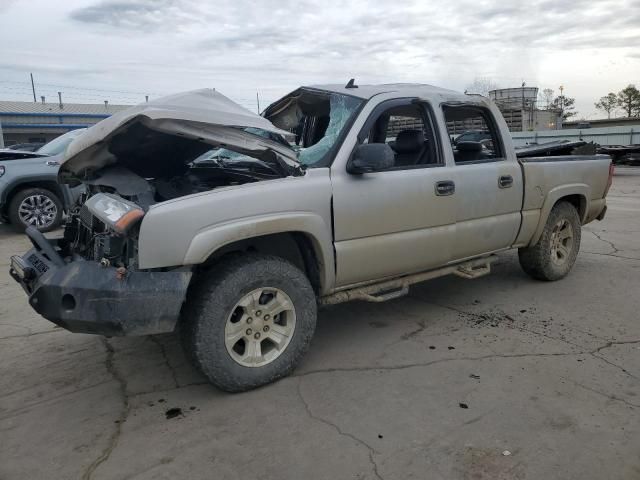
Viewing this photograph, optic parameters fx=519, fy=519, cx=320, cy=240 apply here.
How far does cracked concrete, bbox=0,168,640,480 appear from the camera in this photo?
8.45 ft

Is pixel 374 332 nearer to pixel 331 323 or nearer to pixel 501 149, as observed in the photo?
pixel 331 323

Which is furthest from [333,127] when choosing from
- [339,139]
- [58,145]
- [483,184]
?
[58,145]

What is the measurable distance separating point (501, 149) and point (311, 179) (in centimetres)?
224

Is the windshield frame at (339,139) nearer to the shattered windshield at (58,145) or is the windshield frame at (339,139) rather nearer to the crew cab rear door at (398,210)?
the crew cab rear door at (398,210)

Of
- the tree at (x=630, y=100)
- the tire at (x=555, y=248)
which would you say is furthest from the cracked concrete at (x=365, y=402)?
the tree at (x=630, y=100)

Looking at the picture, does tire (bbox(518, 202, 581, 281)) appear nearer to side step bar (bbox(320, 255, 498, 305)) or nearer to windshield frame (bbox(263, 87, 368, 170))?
side step bar (bbox(320, 255, 498, 305))

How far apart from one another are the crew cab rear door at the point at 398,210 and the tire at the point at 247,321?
0.44 metres

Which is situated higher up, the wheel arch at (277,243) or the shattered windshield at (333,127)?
the shattered windshield at (333,127)

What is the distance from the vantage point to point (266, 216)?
10.4 feet

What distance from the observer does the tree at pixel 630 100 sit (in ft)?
207

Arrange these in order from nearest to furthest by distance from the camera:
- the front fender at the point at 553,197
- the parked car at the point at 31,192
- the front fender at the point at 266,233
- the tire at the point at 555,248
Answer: the front fender at the point at 266,233, the front fender at the point at 553,197, the tire at the point at 555,248, the parked car at the point at 31,192

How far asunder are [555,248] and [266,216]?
3703 mm

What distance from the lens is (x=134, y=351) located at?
13.0 ft

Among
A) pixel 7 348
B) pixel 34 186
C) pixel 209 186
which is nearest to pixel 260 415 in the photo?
pixel 209 186
